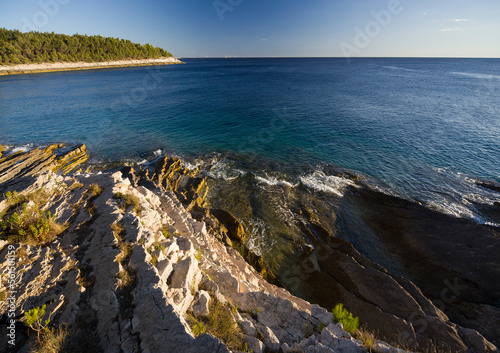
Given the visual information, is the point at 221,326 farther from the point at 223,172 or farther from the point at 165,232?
the point at 223,172

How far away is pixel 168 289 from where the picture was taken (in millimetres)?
7430

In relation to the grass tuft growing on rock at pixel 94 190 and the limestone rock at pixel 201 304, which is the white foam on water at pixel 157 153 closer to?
the grass tuft growing on rock at pixel 94 190

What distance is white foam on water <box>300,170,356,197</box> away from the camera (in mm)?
23312

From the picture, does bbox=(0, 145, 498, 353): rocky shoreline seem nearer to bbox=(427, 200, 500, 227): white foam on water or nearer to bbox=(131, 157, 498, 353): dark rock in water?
bbox=(131, 157, 498, 353): dark rock in water

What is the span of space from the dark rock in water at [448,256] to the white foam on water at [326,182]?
3.59 m

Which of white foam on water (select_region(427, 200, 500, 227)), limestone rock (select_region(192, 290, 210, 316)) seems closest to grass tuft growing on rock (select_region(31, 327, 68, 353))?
limestone rock (select_region(192, 290, 210, 316))

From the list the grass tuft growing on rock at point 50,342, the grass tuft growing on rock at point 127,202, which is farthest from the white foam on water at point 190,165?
the grass tuft growing on rock at point 50,342

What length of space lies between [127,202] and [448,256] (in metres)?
22.2

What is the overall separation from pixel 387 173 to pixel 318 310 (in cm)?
2329

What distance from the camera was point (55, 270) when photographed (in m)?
7.17

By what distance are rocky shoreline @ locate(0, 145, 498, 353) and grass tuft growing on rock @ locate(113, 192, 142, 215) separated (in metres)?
0.06

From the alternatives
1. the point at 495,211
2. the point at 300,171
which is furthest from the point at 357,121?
the point at 495,211

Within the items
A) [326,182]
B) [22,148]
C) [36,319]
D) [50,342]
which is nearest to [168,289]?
[50,342]

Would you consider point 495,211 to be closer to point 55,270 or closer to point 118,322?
point 118,322
